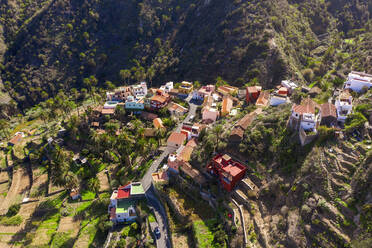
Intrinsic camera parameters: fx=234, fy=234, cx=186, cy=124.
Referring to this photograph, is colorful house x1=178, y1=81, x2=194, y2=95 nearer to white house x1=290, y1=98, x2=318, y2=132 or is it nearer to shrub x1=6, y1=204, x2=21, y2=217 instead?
white house x1=290, y1=98, x2=318, y2=132

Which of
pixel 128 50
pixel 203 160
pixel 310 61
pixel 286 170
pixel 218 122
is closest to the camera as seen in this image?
pixel 286 170

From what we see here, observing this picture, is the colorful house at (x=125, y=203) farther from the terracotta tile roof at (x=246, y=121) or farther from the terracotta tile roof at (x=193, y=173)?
the terracotta tile roof at (x=246, y=121)

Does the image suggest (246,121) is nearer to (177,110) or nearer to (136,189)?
(177,110)

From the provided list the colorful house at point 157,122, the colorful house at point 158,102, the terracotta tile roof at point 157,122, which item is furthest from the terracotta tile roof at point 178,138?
the colorful house at point 158,102

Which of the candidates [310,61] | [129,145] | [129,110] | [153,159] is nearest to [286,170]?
[153,159]

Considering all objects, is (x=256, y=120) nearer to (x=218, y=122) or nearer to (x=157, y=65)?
(x=218, y=122)

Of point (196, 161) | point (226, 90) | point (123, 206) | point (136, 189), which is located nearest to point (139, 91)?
point (226, 90)
